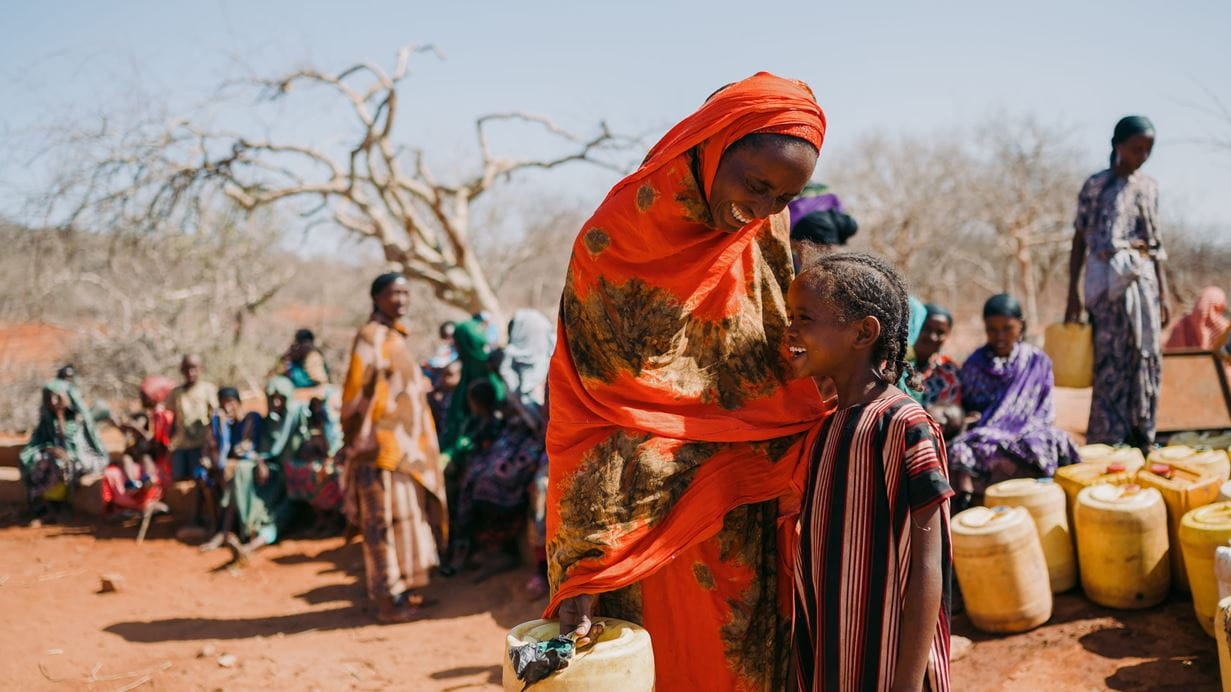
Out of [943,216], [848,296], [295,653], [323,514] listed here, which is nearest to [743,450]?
[848,296]

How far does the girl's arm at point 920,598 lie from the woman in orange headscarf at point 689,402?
1.22 feet

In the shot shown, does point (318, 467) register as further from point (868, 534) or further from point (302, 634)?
point (868, 534)

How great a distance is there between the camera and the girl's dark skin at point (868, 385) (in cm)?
175

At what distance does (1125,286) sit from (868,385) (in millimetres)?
4508

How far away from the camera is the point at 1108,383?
18.7 feet

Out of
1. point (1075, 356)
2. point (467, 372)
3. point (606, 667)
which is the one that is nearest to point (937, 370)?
point (1075, 356)

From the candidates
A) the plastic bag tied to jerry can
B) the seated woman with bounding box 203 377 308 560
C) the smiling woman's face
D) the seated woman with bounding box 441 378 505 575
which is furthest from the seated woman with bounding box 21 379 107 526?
the smiling woman's face

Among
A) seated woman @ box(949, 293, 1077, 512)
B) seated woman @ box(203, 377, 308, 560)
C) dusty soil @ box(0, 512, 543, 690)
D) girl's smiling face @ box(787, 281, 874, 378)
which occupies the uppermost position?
girl's smiling face @ box(787, 281, 874, 378)

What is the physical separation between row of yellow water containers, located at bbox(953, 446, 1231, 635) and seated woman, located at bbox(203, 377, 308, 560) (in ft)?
19.4

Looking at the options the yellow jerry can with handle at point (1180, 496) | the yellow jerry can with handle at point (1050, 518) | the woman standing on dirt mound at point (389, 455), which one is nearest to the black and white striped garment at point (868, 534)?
the yellow jerry can with handle at point (1050, 518)

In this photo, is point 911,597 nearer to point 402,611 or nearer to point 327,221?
point 402,611

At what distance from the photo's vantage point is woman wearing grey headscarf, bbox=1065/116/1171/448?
5492mm

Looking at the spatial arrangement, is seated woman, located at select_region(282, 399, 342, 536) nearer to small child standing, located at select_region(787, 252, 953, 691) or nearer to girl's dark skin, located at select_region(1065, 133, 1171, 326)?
girl's dark skin, located at select_region(1065, 133, 1171, 326)

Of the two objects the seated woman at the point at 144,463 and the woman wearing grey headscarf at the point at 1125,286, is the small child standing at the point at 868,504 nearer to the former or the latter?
the woman wearing grey headscarf at the point at 1125,286
